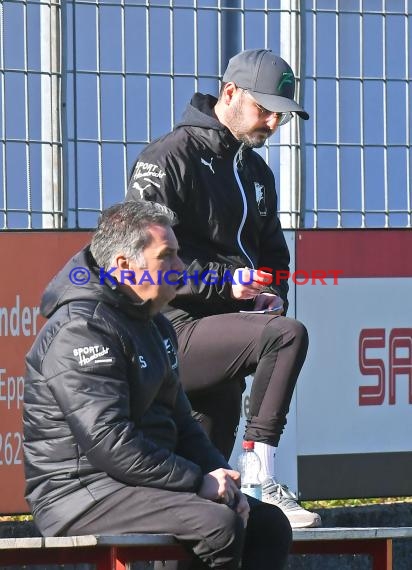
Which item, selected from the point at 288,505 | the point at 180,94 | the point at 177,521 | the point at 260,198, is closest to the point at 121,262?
the point at 177,521

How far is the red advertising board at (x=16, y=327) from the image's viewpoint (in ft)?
20.5

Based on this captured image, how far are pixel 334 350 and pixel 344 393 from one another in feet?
0.67

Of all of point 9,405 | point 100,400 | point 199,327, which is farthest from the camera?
point 9,405

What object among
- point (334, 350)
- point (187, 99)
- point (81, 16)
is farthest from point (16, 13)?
point (334, 350)

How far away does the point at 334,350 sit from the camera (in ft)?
22.3

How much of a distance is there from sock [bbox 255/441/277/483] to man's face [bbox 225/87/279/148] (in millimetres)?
1114

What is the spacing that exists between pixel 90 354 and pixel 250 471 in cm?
145

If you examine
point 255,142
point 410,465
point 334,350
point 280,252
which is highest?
point 255,142

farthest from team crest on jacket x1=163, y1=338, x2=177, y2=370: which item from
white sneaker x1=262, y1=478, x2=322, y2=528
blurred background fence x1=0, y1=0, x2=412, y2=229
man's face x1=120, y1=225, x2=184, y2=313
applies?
blurred background fence x1=0, y1=0, x2=412, y2=229

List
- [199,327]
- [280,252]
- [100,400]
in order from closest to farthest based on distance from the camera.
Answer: [100,400]
[199,327]
[280,252]

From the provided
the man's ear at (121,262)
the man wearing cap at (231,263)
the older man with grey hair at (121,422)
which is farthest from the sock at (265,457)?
the man's ear at (121,262)

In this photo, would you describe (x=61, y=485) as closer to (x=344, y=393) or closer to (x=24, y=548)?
(x=24, y=548)

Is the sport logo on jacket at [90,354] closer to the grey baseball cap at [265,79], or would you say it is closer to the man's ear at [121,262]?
the man's ear at [121,262]

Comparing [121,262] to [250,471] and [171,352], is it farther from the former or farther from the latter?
[250,471]
